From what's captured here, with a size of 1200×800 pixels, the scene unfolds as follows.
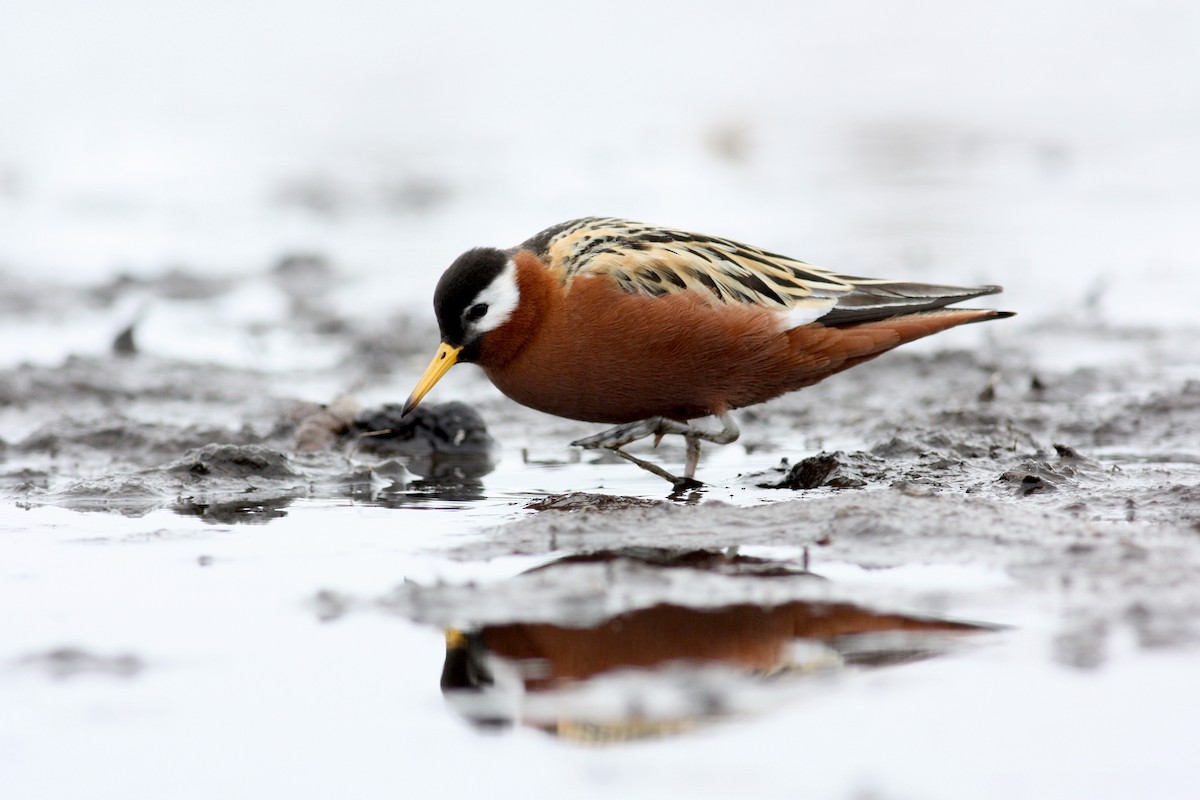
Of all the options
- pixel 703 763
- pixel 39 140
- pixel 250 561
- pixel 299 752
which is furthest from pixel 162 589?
pixel 39 140

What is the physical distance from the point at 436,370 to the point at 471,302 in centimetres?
44

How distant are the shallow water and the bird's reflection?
15 millimetres

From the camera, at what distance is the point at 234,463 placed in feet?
24.7

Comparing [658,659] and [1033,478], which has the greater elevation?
[1033,478]

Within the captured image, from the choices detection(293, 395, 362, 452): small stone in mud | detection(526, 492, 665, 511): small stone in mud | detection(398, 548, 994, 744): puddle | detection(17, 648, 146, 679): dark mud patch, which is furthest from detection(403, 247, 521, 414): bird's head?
detection(17, 648, 146, 679): dark mud patch

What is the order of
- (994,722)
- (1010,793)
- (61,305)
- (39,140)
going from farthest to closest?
(39,140) < (61,305) < (994,722) < (1010,793)

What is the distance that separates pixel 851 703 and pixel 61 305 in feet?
35.5

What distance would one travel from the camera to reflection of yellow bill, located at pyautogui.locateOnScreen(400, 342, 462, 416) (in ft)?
25.6

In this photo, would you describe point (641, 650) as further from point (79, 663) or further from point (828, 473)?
point (828, 473)

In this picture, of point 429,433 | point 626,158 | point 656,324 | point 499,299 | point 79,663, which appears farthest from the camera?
point 626,158

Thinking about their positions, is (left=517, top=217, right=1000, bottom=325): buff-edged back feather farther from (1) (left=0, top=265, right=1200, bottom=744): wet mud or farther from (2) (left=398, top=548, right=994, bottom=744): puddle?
(2) (left=398, top=548, right=994, bottom=744): puddle

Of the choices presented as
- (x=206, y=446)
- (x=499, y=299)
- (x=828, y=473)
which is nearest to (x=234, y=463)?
(x=206, y=446)

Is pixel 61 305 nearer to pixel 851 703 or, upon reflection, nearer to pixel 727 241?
pixel 727 241

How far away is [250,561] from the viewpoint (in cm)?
568
